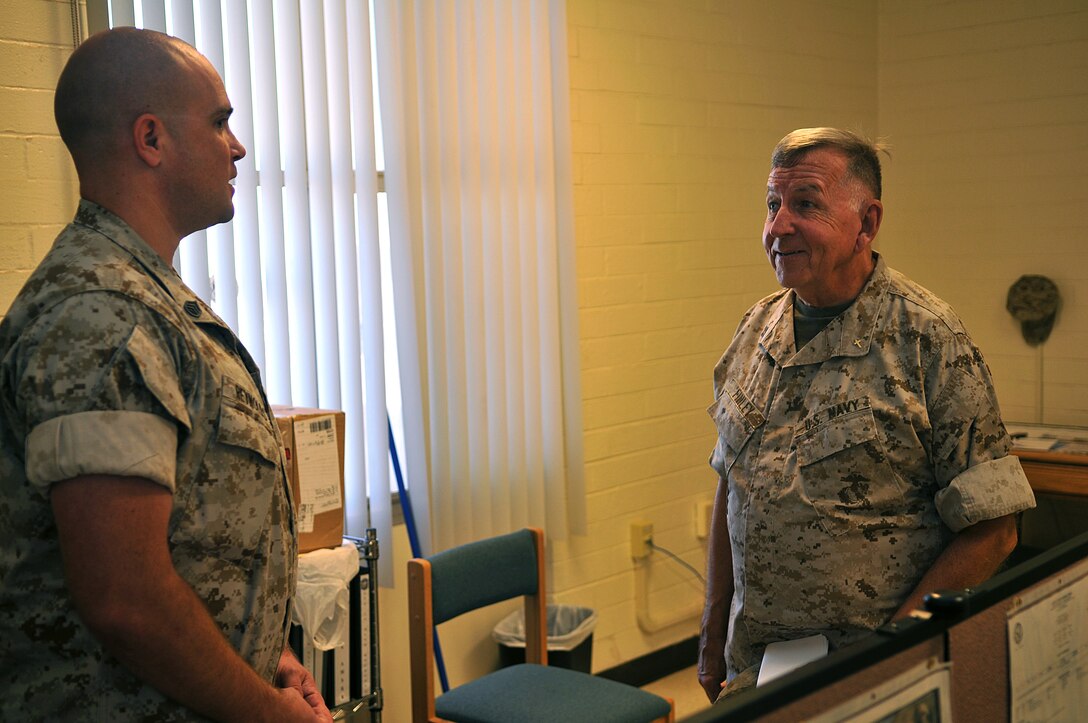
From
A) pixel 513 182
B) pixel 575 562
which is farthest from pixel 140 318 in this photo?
pixel 575 562

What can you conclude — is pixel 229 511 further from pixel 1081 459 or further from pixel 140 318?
pixel 1081 459

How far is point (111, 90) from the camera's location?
4.72ft

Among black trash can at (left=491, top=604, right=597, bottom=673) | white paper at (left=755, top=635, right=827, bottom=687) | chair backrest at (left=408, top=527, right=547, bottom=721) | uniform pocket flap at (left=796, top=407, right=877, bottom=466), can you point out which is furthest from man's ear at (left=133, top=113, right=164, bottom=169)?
black trash can at (left=491, top=604, right=597, bottom=673)

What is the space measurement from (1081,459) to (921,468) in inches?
Result: 102

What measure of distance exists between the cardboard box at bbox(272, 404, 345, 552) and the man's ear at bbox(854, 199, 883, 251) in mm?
1322

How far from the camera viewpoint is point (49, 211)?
251 cm

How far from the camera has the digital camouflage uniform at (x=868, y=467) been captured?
179 centimetres

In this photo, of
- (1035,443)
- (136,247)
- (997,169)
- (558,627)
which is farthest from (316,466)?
(997,169)

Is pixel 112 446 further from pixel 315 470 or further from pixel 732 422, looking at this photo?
pixel 315 470

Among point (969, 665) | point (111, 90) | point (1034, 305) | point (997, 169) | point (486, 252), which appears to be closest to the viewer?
point (969, 665)

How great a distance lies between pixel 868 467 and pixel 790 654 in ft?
1.15

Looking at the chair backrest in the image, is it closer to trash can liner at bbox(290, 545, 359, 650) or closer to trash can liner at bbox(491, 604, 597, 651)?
trash can liner at bbox(290, 545, 359, 650)

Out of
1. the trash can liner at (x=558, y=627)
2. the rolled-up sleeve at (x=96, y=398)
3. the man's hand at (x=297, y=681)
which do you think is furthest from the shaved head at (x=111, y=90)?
the trash can liner at (x=558, y=627)

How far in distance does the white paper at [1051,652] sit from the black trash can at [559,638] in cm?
232
